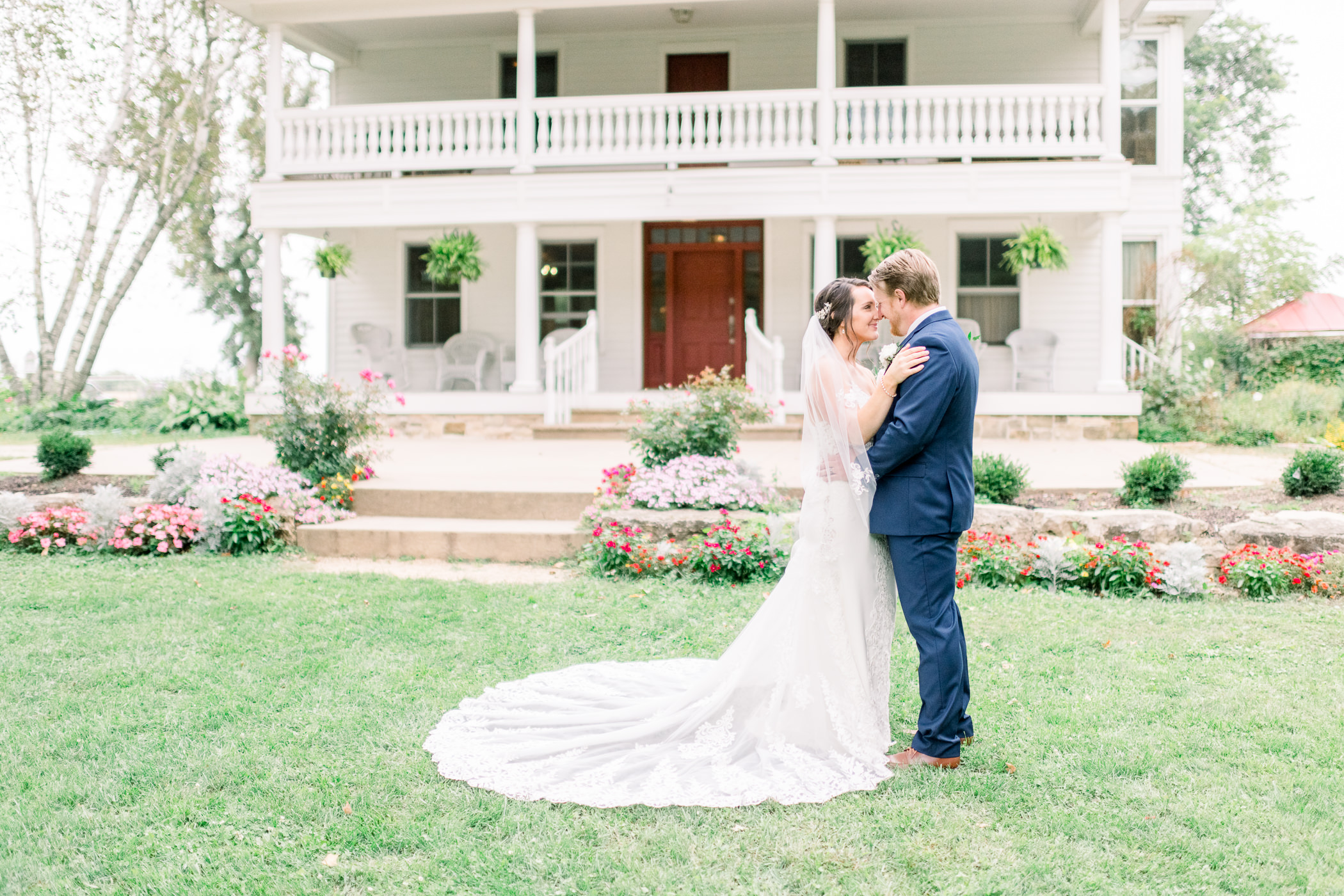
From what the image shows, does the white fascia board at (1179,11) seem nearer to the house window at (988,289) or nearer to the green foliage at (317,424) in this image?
the house window at (988,289)

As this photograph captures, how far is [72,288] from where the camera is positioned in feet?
64.0

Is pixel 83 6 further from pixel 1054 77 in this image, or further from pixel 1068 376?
pixel 1068 376

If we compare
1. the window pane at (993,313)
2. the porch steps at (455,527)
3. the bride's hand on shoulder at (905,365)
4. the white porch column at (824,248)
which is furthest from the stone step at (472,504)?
the window pane at (993,313)

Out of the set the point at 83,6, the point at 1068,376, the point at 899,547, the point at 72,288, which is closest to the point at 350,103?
the point at 83,6

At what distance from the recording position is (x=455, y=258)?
14242 mm

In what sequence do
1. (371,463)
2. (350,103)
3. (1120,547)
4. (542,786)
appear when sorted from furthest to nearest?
(350,103) → (371,463) → (1120,547) → (542,786)

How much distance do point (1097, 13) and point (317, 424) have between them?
38.4ft

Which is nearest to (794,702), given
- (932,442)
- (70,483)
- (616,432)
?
(932,442)

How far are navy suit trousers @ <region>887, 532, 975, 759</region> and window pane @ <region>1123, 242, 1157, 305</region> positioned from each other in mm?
13927

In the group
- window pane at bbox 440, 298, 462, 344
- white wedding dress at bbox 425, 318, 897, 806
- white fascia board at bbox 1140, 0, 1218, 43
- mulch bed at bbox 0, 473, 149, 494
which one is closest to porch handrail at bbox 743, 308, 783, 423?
window pane at bbox 440, 298, 462, 344

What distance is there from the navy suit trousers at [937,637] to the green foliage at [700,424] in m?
4.43

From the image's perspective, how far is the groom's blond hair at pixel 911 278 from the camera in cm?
359

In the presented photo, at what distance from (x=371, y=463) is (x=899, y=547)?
737 centimetres

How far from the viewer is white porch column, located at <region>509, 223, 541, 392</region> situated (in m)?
14.2
